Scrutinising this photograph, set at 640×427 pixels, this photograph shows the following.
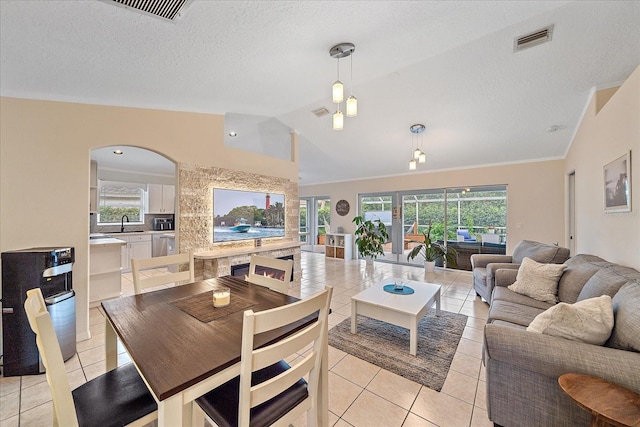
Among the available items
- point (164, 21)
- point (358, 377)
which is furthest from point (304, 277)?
point (164, 21)

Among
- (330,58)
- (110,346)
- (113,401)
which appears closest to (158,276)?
(110,346)

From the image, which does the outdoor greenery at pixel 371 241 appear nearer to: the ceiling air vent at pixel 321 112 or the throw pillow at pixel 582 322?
the ceiling air vent at pixel 321 112

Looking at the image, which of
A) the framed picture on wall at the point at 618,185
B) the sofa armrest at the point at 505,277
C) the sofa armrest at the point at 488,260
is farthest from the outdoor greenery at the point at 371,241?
the framed picture on wall at the point at 618,185

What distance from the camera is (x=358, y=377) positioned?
6.84 feet

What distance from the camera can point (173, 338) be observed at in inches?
46.1

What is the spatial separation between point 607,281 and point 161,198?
7.81m

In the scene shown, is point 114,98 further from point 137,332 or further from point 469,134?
point 469,134

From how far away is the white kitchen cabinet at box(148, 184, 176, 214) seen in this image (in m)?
6.21

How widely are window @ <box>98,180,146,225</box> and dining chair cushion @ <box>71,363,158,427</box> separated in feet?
19.7

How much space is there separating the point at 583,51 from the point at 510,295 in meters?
2.66

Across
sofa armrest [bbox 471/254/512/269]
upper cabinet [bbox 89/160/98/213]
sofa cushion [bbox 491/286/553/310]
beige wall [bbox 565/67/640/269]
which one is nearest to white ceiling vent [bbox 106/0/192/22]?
beige wall [bbox 565/67/640/269]

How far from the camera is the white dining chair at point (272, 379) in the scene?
37.3 inches

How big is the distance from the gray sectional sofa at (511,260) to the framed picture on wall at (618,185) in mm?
715

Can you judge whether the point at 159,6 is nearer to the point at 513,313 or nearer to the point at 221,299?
the point at 221,299
